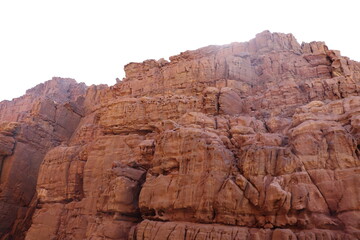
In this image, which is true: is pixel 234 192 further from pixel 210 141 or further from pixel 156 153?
pixel 156 153

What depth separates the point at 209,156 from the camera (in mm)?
17422

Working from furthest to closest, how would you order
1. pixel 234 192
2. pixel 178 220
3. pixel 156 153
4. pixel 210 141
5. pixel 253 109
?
pixel 253 109 < pixel 156 153 < pixel 210 141 < pixel 178 220 < pixel 234 192

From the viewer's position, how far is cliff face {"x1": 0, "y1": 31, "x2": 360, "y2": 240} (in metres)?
14.7

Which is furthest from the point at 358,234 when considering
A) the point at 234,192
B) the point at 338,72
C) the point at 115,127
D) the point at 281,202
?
the point at 115,127

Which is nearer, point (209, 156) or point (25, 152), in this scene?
point (209, 156)

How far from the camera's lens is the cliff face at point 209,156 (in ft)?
48.3

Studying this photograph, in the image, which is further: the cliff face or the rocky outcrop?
the rocky outcrop

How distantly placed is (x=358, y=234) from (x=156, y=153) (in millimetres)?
12056

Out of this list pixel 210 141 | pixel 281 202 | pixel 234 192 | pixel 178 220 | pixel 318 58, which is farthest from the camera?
pixel 318 58

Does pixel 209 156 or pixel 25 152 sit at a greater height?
pixel 25 152

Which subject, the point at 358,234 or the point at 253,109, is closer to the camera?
the point at 358,234

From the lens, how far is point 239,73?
Result: 91.8ft

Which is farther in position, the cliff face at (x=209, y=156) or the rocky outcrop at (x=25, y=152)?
the rocky outcrop at (x=25, y=152)

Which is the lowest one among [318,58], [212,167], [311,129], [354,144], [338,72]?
[212,167]
